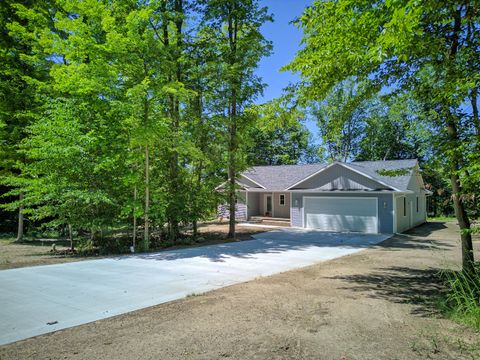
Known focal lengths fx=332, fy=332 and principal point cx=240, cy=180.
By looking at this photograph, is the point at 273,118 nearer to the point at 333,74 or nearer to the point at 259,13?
the point at 333,74

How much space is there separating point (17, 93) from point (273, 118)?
13.4m

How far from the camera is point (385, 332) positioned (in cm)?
438

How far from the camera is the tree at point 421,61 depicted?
16.4 ft

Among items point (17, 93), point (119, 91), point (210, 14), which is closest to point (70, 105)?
point (119, 91)

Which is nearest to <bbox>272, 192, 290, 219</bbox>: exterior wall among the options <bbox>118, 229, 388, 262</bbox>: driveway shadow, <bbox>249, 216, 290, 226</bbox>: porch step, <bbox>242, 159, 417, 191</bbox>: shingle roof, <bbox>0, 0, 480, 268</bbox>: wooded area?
<bbox>249, 216, 290, 226</bbox>: porch step

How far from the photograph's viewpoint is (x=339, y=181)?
19781 mm

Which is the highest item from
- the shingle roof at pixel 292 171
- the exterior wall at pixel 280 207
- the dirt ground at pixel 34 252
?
the shingle roof at pixel 292 171

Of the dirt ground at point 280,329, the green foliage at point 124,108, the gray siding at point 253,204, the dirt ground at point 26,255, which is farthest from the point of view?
the gray siding at point 253,204

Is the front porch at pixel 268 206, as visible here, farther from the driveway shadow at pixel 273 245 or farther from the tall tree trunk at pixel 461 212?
the tall tree trunk at pixel 461 212

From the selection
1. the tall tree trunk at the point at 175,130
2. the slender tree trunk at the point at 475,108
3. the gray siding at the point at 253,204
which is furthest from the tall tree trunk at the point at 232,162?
the slender tree trunk at the point at 475,108

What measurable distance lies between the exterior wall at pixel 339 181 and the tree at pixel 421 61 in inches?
472

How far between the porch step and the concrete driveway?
893 centimetres

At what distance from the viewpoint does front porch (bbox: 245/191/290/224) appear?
24.8 meters

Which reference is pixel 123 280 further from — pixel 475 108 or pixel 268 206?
pixel 268 206
